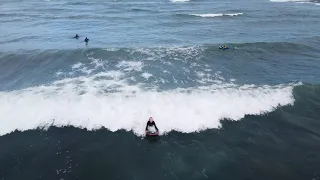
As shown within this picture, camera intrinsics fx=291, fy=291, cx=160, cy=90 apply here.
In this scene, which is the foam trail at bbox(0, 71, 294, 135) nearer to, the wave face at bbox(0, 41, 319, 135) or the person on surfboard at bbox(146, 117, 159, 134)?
the wave face at bbox(0, 41, 319, 135)

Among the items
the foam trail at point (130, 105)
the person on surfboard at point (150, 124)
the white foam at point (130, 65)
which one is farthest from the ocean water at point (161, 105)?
the person on surfboard at point (150, 124)

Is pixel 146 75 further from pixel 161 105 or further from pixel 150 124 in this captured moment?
pixel 150 124

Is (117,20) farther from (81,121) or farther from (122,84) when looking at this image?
(81,121)

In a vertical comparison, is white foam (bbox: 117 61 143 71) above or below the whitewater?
above

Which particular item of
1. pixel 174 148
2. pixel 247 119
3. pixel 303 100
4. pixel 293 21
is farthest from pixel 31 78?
pixel 293 21

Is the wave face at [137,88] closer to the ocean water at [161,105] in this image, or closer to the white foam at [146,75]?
the white foam at [146,75]

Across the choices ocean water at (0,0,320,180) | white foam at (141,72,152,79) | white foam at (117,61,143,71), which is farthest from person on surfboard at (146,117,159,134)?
white foam at (117,61,143,71)

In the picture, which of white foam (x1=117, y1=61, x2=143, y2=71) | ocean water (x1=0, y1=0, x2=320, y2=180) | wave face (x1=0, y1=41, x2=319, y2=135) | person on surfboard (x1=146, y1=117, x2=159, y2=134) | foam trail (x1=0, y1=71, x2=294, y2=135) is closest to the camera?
ocean water (x1=0, y1=0, x2=320, y2=180)
